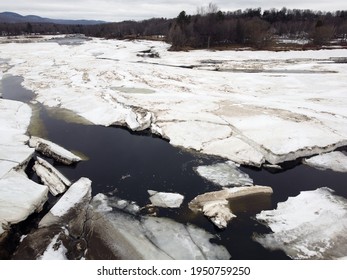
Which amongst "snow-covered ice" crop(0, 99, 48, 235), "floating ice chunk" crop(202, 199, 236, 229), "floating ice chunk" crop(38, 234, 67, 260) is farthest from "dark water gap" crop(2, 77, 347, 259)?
"floating ice chunk" crop(38, 234, 67, 260)

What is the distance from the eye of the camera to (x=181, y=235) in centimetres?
557

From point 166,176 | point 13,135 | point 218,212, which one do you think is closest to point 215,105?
point 166,176

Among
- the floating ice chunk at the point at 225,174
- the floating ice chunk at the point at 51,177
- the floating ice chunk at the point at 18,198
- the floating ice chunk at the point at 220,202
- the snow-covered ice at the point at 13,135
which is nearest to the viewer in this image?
the floating ice chunk at the point at 18,198

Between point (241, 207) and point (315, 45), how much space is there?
45647mm

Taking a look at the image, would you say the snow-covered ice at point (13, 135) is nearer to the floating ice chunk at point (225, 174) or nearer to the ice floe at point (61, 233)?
the ice floe at point (61, 233)

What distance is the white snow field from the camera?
9195 millimetres

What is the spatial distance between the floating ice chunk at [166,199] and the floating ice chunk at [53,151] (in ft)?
8.87

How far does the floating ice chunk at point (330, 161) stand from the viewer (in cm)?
822

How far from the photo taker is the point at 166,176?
7711mm

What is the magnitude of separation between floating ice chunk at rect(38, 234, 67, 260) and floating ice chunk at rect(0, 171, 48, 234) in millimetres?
884

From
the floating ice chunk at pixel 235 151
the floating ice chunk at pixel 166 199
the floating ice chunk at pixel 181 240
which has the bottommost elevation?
the floating ice chunk at pixel 181 240

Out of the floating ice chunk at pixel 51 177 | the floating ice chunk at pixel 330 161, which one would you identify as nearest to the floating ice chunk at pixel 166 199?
the floating ice chunk at pixel 51 177
